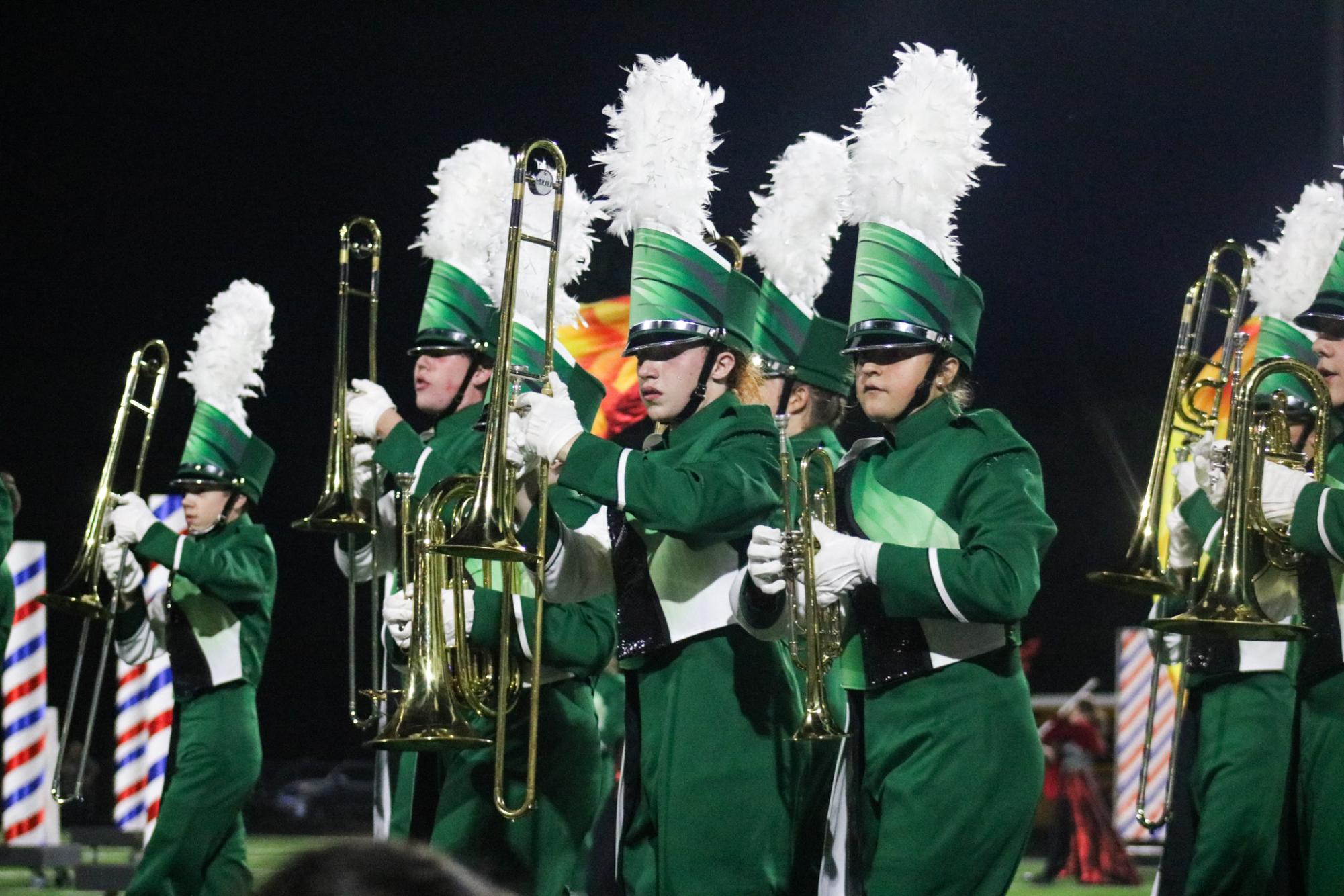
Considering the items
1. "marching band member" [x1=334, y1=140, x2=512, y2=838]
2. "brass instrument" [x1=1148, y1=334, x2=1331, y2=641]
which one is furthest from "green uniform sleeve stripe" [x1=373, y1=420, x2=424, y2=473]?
"brass instrument" [x1=1148, y1=334, x2=1331, y2=641]

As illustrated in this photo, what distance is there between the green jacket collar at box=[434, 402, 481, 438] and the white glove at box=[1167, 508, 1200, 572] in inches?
97.6

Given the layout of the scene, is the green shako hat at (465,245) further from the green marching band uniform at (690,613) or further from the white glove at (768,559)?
the white glove at (768,559)

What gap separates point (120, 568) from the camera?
27.1 ft

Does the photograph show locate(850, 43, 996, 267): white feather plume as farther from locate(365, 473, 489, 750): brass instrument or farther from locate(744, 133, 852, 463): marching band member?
locate(365, 473, 489, 750): brass instrument

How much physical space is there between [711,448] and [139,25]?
35.9 ft

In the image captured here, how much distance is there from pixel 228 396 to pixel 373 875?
7.40m

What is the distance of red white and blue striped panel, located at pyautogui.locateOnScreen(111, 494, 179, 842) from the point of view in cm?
1150

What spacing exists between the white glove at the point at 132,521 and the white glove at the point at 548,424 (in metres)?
3.68

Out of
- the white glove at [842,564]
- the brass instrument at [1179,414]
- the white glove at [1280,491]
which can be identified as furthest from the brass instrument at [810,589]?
the white glove at [1280,491]

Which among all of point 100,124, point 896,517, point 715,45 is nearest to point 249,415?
point 100,124

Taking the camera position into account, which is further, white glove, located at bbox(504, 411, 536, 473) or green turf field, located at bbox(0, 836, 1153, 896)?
green turf field, located at bbox(0, 836, 1153, 896)

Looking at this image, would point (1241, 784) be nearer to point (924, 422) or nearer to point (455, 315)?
point (924, 422)

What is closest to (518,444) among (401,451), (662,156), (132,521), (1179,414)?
(662,156)

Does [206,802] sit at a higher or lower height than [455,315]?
lower
